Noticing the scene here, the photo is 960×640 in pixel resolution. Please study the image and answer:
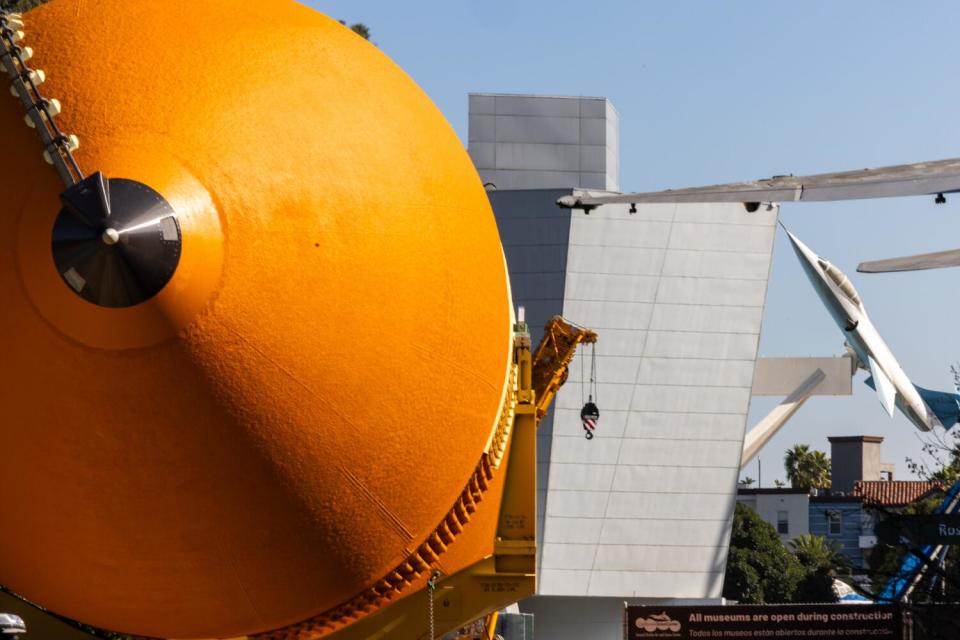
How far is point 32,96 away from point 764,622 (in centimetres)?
1774

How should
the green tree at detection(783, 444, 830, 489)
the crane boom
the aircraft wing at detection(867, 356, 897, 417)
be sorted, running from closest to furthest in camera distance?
1. the crane boom
2. the aircraft wing at detection(867, 356, 897, 417)
3. the green tree at detection(783, 444, 830, 489)

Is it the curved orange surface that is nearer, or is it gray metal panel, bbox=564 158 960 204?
the curved orange surface

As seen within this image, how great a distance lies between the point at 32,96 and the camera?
25.2ft

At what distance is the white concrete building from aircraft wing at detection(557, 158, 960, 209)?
36.8 m

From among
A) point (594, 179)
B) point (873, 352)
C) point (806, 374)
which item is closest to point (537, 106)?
point (594, 179)

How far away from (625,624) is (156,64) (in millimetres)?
16169

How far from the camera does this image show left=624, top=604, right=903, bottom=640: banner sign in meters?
22.2

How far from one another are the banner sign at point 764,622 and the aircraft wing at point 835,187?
23.5 feet

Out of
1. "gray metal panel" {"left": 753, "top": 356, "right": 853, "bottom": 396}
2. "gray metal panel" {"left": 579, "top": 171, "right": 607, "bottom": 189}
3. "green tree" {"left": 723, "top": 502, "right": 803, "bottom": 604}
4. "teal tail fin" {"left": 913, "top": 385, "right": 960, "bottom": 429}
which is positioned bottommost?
"green tree" {"left": 723, "top": 502, "right": 803, "bottom": 604}

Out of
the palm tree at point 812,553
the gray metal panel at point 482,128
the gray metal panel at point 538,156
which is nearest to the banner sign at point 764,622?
the gray metal panel at point 538,156

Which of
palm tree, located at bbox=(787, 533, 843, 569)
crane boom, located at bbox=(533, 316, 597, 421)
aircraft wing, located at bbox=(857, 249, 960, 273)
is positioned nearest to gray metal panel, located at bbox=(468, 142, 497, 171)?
palm tree, located at bbox=(787, 533, 843, 569)

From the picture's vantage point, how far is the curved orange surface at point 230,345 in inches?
294

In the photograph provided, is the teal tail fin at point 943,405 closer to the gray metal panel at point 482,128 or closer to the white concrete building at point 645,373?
the white concrete building at point 645,373

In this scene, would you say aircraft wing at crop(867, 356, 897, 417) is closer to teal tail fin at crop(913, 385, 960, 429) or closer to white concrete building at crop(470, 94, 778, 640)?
teal tail fin at crop(913, 385, 960, 429)
